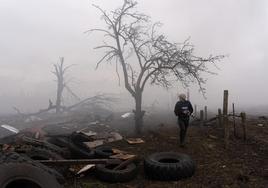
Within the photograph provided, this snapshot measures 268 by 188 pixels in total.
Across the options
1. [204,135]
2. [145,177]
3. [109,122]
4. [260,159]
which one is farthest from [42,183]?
[109,122]

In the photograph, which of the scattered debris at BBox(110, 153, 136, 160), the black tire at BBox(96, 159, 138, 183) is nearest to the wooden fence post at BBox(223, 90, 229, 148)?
the scattered debris at BBox(110, 153, 136, 160)

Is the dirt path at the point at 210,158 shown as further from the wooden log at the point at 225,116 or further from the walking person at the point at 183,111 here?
the walking person at the point at 183,111

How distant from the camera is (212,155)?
12141mm

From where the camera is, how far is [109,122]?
21250 mm

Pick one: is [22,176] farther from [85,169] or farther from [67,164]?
[85,169]

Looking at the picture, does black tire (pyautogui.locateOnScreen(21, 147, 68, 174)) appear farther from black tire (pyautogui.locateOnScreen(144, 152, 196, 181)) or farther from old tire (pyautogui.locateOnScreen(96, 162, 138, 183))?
black tire (pyautogui.locateOnScreen(144, 152, 196, 181))

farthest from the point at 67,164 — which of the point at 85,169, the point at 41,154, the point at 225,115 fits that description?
the point at 225,115

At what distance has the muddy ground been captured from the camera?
30.5 ft

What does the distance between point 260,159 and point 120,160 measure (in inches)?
192

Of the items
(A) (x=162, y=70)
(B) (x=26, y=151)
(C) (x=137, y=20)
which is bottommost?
(B) (x=26, y=151)

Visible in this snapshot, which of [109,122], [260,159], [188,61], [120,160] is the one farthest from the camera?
[109,122]

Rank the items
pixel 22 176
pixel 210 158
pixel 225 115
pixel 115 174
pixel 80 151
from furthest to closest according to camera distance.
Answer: pixel 225 115, pixel 210 158, pixel 80 151, pixel 115 174, pixel 22 176

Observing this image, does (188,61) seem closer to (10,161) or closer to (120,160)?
(120,160)

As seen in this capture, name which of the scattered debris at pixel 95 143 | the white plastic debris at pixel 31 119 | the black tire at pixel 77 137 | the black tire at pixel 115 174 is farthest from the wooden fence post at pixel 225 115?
the white plastic debris at pixel 31 119
